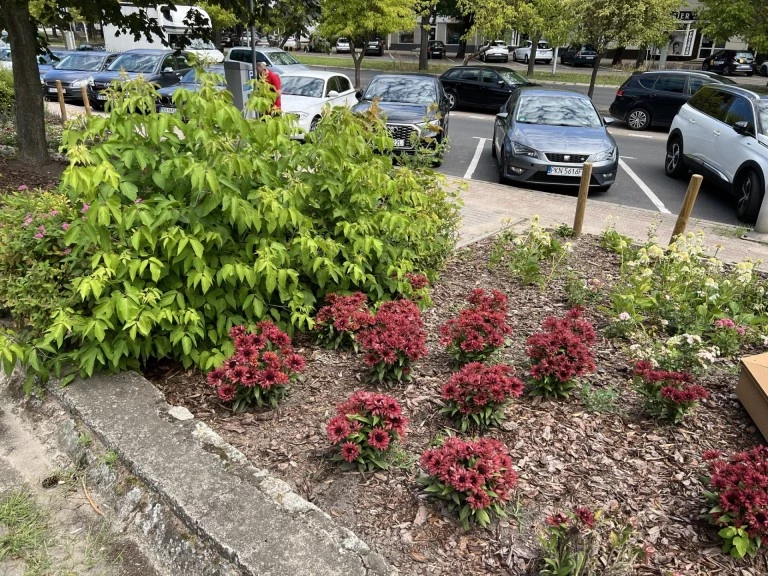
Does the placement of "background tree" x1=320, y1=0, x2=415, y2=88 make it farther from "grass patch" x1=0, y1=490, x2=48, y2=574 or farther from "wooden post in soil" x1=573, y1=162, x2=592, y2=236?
"grass patch" x1=0, y1=490, x2=48, y2=574

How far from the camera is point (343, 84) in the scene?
576 inches

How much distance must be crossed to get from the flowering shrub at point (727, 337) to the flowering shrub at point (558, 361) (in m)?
1.24

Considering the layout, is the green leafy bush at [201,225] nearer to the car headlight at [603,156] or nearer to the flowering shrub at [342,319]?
the flowering shrub at [342,319]

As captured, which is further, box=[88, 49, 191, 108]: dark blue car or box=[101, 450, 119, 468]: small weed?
box=[88, 49, 191, 108]: dark blue car

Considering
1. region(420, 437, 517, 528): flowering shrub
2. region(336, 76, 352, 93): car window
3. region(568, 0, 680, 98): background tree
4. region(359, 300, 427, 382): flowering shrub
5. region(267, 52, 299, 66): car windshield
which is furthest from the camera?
region(267, 52, 299, 66): car windshield

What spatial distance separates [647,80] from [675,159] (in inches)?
285

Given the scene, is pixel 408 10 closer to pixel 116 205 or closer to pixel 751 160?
pixel 751 160

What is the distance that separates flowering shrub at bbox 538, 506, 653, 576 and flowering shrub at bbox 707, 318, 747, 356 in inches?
87.8

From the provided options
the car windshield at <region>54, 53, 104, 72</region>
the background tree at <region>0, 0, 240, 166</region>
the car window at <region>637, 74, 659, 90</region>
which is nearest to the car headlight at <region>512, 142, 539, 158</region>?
the background tree at <region>0, 0, 240, 166</region>

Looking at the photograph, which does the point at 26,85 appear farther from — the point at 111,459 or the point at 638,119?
the point at 638,119

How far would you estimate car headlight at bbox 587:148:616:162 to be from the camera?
923cm

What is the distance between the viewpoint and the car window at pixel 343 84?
14316 millimetres

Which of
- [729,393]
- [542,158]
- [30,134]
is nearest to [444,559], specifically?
[729,393]

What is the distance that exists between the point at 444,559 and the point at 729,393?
240cm
